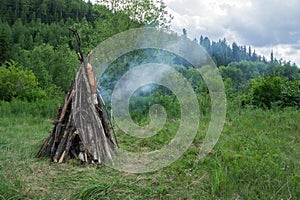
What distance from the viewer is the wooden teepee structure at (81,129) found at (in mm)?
3594

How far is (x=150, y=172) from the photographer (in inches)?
131

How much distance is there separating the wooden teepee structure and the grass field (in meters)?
0.17

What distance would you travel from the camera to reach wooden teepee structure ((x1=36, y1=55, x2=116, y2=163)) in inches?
142

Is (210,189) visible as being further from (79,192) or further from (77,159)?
(77,159)

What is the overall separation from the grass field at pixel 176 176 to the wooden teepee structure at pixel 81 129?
0.57ft

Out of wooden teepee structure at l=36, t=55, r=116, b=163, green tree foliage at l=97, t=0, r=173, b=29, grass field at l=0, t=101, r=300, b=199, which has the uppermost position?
green tree foliage at l=97, t=0, r=173, b=29

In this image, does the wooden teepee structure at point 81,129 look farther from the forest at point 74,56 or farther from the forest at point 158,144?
the forest at point 74,56

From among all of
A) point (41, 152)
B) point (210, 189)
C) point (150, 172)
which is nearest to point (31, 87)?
point (41, 152)

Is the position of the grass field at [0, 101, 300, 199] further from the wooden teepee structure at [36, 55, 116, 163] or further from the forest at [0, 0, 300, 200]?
the wooden teepee structure at [36, 55, 116, 163]

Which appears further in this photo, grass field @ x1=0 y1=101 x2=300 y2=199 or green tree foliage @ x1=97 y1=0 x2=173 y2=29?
green tree foliage @ x1=97 y1=0 x2=173 y2=29

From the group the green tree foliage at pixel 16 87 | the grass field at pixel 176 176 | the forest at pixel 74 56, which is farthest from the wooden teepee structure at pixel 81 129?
the green tree foliage at pixel 16 87

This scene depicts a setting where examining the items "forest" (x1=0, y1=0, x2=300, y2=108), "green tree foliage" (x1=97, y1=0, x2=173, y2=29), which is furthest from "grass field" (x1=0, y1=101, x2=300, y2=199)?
"green tree foliage" (x1=97, y1=0, x2=173, y2=29)

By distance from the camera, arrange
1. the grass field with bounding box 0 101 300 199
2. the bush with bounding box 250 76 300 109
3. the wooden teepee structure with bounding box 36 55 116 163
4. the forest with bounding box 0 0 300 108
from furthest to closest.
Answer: the forest with bounding box 0 0 300 108
the bush with bounding box 250 76 300 109
the wooden teepee structure with bounding box 36 55 116 163
the grass field with bounding box 0 101 300 199

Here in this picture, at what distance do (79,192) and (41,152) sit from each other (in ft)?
4.63
